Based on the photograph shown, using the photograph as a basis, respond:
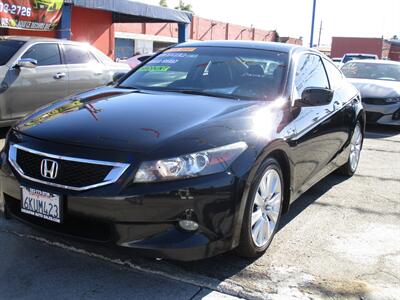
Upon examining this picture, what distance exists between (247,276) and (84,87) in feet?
19.4

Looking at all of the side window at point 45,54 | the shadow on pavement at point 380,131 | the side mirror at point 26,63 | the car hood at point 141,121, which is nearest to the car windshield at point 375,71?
the shadow on pavement at point 380,131

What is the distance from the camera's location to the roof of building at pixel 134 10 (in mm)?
13577

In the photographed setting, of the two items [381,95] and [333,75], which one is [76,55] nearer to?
[333,75]

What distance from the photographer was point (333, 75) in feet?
18.4

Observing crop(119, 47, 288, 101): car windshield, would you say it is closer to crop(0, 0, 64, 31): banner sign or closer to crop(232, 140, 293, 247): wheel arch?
crop(232, 140, 293, 247): wheel arch

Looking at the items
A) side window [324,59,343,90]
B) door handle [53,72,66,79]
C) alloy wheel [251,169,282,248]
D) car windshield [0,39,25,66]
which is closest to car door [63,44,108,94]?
door handle [53,72,66,79]

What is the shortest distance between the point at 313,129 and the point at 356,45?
3678 cm

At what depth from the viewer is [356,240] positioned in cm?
413

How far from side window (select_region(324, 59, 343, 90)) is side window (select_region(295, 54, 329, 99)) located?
17 centimetres

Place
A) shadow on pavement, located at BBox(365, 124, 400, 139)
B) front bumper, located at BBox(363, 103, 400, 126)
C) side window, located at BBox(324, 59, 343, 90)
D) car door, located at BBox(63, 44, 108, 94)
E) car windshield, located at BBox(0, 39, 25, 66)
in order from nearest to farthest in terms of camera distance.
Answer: side window, located at BBox(324, 59, 343, 90), car windshield, located at BBox(0, 39, 25, 66), car door, located at BBox(63, 44, 108, 94), shadow on pavement, located at BBox(365, 124, 400, 139), front bumper, located at BBox(363, 103, 400, 126)

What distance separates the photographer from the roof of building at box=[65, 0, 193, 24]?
13.6 m

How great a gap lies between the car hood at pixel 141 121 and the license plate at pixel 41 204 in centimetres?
35

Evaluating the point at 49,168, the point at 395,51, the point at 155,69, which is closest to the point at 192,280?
the point at 49,168

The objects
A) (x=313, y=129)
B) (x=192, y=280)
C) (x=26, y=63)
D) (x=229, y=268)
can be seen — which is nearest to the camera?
(x=192, y=280)
